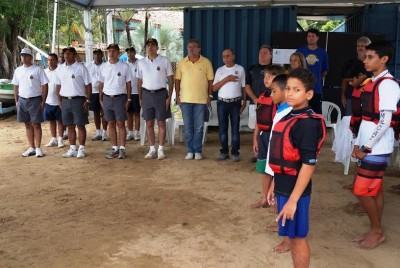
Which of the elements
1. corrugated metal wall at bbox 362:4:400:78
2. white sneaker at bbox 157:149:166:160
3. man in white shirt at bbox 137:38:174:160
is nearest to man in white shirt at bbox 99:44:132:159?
man in white shirt at bbox 137:38:174:160

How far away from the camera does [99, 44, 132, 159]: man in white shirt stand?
632 cm

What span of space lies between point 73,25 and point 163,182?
66.1ft

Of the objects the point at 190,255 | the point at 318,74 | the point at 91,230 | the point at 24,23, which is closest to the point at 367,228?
the point at 190,255

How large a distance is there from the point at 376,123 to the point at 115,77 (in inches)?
158

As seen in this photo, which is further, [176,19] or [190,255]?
[176,19]

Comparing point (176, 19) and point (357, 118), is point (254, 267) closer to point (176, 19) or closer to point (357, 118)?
point (357, 118)

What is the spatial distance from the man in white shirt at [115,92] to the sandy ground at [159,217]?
0.53 metres

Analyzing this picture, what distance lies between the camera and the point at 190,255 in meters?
3.25

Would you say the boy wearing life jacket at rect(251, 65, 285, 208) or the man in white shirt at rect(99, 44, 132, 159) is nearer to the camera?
the boy wearing life jacket at rect(251, 65, 285, 208)

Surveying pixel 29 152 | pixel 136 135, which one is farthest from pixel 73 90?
pixel 136 135

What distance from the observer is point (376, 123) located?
10.5ft

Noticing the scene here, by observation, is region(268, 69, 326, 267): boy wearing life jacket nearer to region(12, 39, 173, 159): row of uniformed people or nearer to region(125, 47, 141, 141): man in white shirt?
region(12, 39, 173, 159): row of uniformed people

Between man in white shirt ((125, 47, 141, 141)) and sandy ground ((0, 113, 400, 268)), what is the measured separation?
4.94 ft

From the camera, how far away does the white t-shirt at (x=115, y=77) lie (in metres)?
6.31
